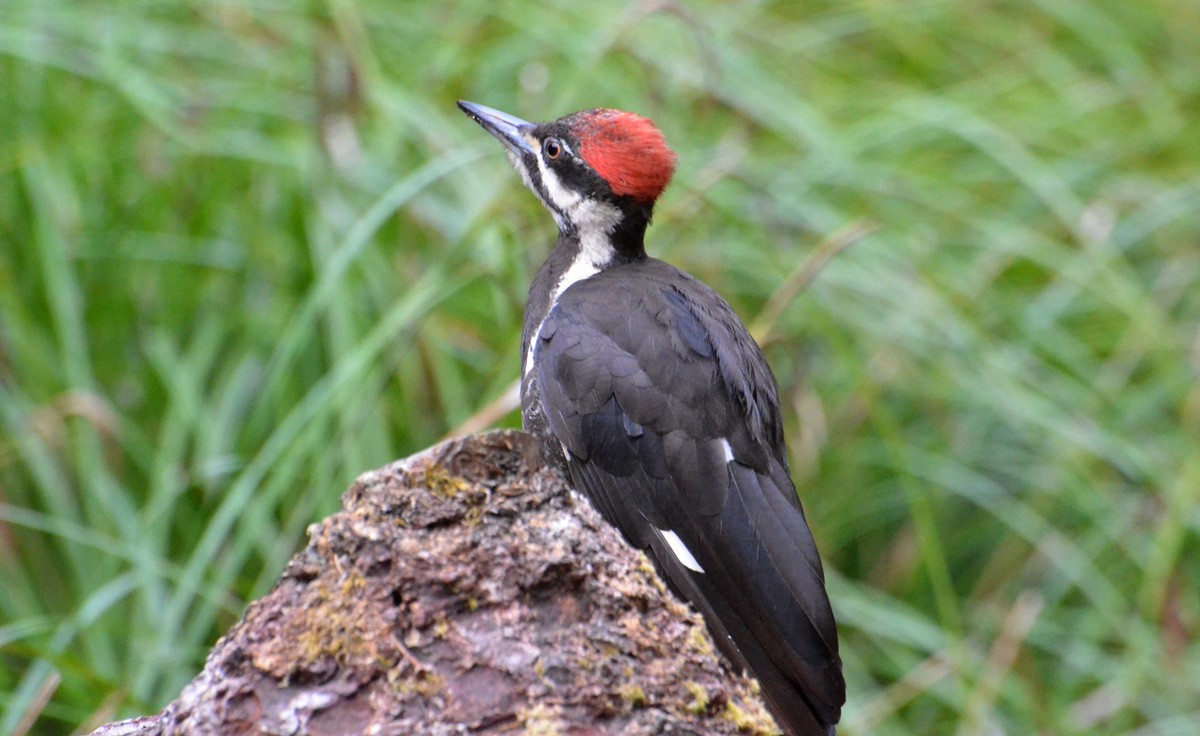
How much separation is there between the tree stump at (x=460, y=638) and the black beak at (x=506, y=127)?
4.75ft

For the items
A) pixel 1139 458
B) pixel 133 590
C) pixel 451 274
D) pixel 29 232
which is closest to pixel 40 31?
pixel 29 232

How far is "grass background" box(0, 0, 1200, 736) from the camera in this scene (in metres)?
2.97

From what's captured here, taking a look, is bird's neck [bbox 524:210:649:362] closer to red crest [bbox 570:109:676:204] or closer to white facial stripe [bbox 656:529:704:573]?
red crest [bbox 570:109:676:204]

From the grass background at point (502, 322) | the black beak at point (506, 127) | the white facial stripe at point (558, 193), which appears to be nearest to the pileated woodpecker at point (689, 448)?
the white facial stripe at point (558, 193)

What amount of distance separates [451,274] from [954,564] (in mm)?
1678

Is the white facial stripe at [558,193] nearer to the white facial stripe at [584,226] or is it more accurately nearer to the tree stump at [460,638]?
the white facial stripe at [584,226]

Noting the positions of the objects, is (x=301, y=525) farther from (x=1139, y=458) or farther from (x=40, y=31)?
(x=1139, y=458)

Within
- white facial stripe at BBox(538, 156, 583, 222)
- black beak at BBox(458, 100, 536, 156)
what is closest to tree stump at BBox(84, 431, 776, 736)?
white facial stripe at BBox(538, 156, 583, 222)

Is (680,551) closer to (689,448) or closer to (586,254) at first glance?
(689,448)

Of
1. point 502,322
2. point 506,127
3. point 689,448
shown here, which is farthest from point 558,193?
point 689,448

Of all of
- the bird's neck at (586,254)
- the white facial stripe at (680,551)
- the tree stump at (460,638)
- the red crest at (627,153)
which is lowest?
the white facial stripe at (680,551)

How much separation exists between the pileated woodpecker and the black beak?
0.28 m

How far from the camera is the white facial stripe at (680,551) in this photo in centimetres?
223

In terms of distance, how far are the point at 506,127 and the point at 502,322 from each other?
21.9 inches
